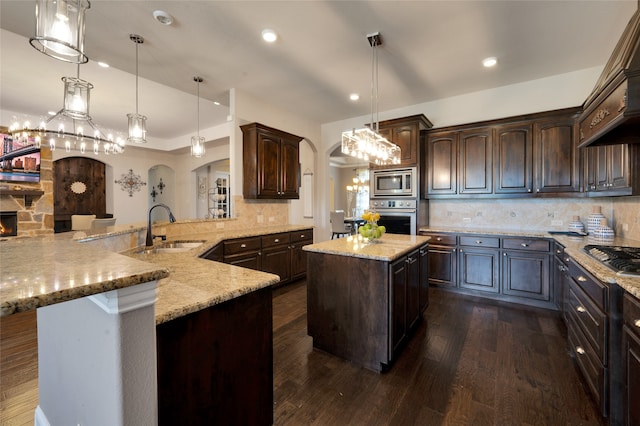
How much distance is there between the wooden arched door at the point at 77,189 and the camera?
6387mm

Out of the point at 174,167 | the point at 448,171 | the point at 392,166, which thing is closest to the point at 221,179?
the point at 174,167

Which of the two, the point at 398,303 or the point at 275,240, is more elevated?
the point at 275,240

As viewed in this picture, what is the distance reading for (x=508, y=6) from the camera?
2.33 meters

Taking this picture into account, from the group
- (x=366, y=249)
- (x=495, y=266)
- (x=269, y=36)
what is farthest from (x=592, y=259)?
(x=269, y=36)

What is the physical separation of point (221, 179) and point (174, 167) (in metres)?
1.40

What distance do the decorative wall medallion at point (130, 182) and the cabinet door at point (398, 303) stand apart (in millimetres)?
7580

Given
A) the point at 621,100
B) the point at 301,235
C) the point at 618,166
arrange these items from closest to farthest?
the point at 621,100 → the point at 618,166 → the point at 301,235

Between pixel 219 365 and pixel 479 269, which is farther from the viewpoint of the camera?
pixel 479 269

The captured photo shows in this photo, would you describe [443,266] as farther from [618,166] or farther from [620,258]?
[620,258]

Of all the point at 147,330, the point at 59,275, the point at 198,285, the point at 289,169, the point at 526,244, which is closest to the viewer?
the point at 59,275

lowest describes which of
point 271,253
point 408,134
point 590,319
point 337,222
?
point 590,319

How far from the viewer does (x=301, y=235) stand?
455cm

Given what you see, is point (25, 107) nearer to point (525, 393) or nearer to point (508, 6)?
point (508, 6)

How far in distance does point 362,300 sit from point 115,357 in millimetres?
1733
